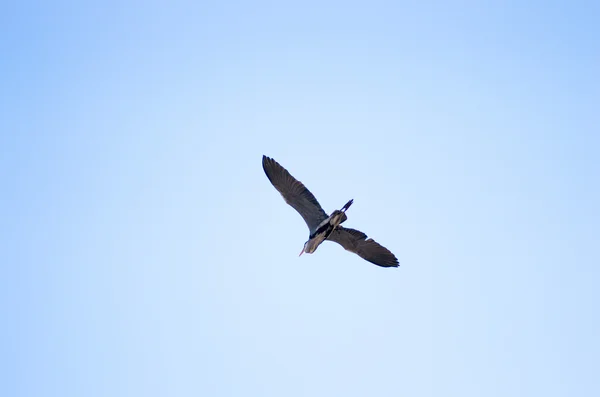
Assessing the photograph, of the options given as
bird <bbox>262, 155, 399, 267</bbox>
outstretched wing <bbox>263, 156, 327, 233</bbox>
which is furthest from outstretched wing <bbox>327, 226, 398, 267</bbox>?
outstretched wing <bbox>263, 156, 327, 233</bbox>

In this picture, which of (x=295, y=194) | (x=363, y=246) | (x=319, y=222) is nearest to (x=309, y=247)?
(x=319, y=222)

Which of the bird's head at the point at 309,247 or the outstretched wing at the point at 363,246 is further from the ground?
the outstretched wing at the point at 363,246

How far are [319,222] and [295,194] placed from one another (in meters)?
1.32

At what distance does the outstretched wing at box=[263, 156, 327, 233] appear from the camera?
21047mm

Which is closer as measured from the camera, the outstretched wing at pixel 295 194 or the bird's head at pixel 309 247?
the outstretched wing at pixel 295 194

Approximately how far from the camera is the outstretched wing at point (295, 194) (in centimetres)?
2105

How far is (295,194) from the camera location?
21.6 meters

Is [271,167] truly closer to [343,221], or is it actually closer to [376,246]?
[343,221]

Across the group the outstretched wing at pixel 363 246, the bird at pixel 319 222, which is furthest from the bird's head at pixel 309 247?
the outstretched wing at pixel 363 246

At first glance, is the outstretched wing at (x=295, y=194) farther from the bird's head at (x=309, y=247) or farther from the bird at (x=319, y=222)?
the bird's head at (x=309, y=247)

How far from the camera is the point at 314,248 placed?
2200cm

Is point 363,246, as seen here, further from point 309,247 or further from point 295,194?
point 295,194

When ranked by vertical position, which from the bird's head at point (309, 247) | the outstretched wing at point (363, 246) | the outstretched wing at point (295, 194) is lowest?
the bird's head at point (309, 247)

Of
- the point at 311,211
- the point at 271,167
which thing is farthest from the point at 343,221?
the point at 271,167
